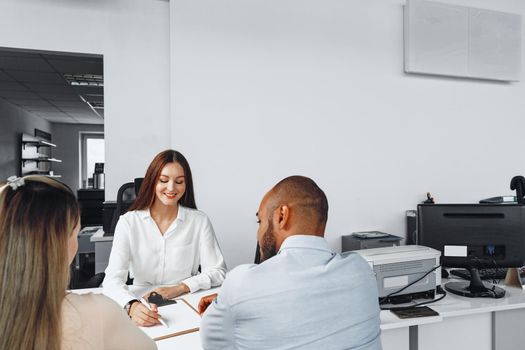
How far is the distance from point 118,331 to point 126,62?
249 cm

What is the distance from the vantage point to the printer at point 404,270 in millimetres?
1752

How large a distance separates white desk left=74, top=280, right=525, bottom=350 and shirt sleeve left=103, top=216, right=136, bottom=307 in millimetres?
117

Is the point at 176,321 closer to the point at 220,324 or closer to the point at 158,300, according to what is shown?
the point at 158,300

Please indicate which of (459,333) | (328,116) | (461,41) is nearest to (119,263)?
(459,333)

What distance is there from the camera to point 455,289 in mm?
2023

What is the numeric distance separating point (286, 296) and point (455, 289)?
1.48 metres

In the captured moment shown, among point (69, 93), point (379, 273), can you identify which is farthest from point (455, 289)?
point (69, 93)

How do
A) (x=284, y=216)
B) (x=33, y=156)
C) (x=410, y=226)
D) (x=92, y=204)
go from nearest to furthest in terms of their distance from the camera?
(x=284, y=216) → (x=410, y=226) → (x=92, y=204) → (x=33, y=156)

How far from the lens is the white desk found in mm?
1713

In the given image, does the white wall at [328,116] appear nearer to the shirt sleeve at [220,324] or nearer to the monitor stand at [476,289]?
the monitor stand at [476,289]

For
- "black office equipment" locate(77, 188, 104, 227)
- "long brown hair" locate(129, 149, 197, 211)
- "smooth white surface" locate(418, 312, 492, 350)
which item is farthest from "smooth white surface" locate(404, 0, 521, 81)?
"black office equipment" locate(77, 188, 104, 227)

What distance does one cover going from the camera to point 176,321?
1424 mm

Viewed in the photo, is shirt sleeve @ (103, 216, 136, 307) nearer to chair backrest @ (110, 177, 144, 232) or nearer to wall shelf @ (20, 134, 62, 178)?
chair backrest @ (110, 177, 144, 232)

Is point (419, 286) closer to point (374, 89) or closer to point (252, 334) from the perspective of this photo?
point (252, 334)
